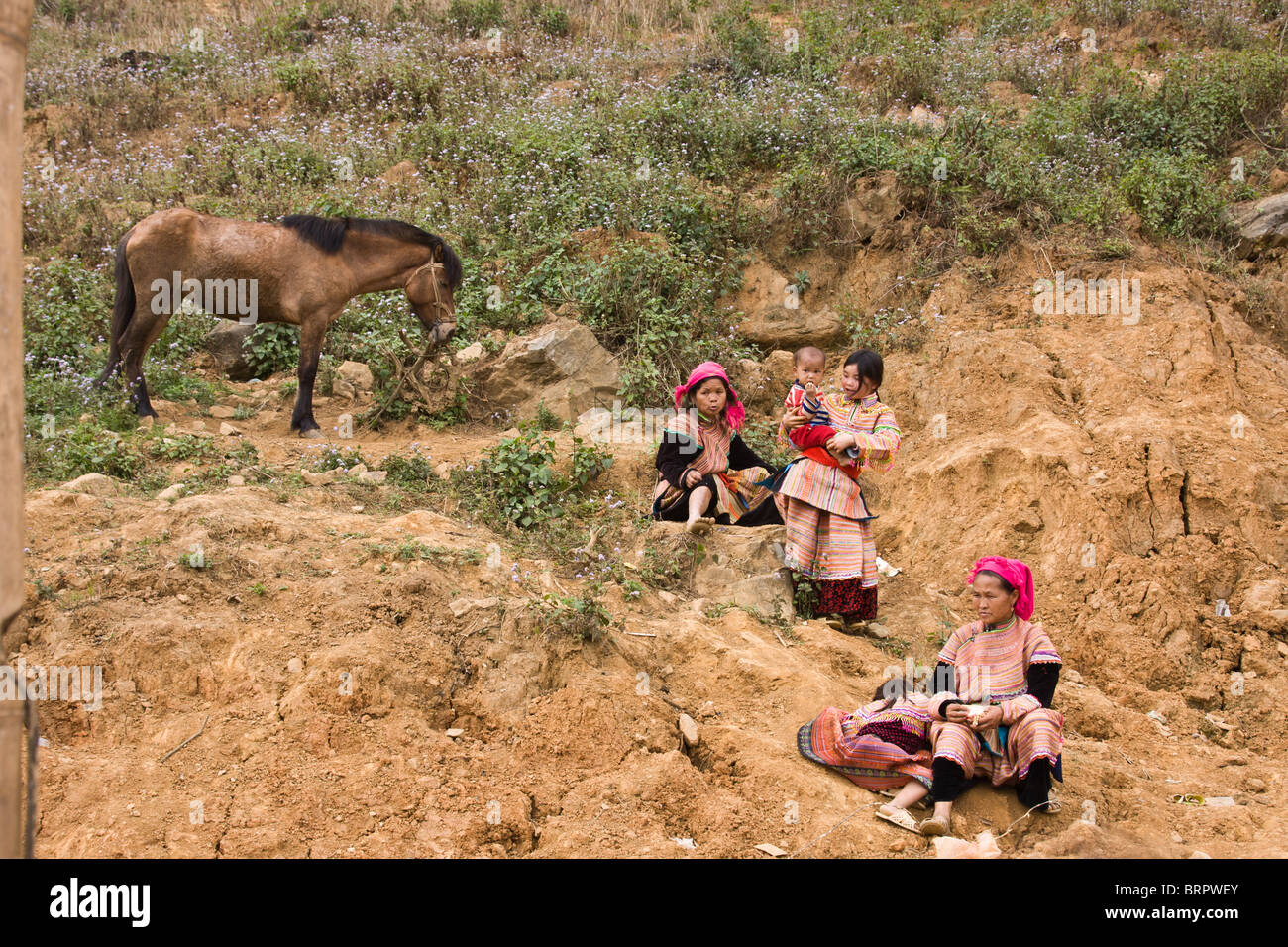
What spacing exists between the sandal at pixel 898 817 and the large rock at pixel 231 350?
6.90 meters

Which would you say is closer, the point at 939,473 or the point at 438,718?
the point at 438,718

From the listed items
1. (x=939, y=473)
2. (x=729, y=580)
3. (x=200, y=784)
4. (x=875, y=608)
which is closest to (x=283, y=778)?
(x=200, y=784)

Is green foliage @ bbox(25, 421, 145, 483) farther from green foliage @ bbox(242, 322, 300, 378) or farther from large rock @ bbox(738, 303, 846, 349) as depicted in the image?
large rock @ bbox(738, 303, 846, 349)

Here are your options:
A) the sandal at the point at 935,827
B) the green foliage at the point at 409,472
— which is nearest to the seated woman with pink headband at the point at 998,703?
the sandal at the point at 935,827

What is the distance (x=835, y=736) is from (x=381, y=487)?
11.1ft

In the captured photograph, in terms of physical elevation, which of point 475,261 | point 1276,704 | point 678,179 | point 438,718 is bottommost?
point 1276,704

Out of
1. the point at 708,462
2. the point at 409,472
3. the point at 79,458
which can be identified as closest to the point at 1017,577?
the point at 708,462

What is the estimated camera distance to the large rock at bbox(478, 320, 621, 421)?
7.87 meters

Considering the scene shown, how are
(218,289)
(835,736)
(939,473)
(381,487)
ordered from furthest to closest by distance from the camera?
(218,289), (939,473), (381,487), (835,736)

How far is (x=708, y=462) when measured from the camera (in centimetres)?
604

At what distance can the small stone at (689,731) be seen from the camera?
4.17m

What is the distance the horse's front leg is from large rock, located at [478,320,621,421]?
137 centimetres

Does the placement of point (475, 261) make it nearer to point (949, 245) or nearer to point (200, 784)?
point (949, 245)

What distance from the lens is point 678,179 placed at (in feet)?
31.1
